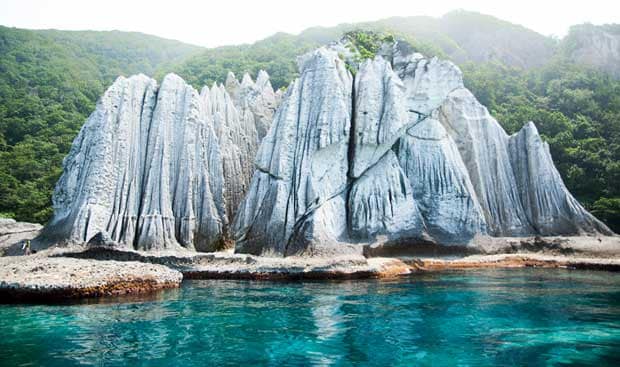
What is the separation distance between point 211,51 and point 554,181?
62.3 meters

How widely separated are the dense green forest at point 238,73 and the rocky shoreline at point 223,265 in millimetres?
8765

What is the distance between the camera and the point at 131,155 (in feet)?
70.9

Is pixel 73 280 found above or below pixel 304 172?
below

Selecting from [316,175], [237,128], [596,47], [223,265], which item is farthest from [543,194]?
[596,47]

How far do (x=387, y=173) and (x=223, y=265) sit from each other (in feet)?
29.1

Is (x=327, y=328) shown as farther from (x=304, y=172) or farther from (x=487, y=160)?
(x=487, y=160)

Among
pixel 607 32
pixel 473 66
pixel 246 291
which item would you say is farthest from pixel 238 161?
pixel 607 32

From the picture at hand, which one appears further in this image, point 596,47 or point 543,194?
point 596,47

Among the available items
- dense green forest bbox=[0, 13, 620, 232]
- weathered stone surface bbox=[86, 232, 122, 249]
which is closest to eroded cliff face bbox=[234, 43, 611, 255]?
weathered stone surface bbox=[86, 232, 122, 249]

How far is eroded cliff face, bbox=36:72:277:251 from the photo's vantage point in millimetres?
19641

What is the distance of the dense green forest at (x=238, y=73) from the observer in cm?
3069

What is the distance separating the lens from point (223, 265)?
54.4 feet

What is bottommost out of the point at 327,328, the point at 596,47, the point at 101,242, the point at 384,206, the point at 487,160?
the point at 327,328

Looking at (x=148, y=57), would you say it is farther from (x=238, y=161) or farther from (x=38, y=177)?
(x=238, y=161)
